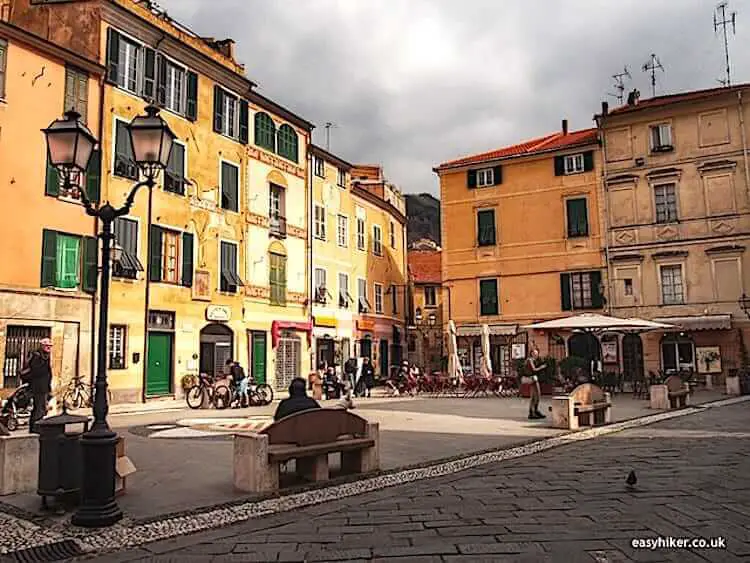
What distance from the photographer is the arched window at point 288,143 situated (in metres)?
29.8

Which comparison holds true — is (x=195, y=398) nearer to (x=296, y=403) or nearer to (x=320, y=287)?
(x=320, y=287)

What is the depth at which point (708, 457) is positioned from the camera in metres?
9.91

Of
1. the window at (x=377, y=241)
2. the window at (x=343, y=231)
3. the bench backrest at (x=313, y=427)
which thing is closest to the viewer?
the bench backrest at (x=313, y=427)

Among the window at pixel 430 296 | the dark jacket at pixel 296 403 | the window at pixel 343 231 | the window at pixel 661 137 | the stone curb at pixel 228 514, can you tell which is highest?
the window at pixel 661 137

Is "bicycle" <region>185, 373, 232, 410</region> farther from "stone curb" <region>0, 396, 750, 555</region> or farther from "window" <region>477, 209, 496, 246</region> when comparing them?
"window" <region>477, 209, 496, 246</region>

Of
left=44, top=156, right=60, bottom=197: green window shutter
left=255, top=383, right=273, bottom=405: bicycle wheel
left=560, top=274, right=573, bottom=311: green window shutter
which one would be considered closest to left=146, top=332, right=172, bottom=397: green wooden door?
left=255, top=383, right=273, bottom=405: bicycle wheel

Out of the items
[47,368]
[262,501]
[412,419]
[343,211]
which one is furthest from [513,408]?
[343,211]

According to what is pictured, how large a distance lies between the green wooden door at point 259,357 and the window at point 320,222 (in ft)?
20.2

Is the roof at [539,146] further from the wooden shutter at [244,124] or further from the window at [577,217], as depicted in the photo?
the wooden shutter at [244,124]

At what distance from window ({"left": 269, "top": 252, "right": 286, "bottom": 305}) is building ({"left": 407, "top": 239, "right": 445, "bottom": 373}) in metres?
13.7

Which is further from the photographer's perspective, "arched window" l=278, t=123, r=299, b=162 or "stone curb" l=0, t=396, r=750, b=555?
"arched window" l=278, t=123, r=299, b=162

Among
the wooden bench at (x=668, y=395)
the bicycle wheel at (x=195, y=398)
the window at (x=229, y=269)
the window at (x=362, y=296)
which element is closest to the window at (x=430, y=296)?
the window at (x=362, y=296)

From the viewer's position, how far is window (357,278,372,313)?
116 feet

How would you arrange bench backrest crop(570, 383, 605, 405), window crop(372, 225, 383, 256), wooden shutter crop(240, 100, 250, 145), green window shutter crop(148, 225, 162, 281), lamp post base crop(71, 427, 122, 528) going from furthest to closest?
window crop(372, 225, 383, 256) → wooden shutter crop(240, 100, 250, 145) → green window shutter crop(148, 225, 162, 281) → bench backrest crop(570, 383, 605, 405) → lamp post base crop(71, 427, 122, 528)
